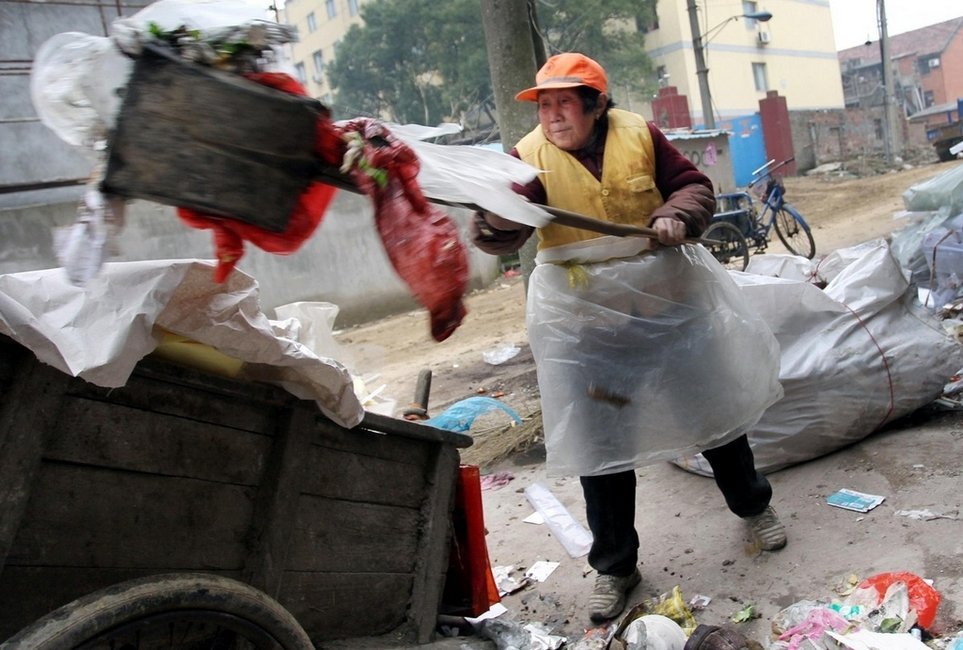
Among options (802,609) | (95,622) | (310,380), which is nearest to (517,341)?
(802,609)

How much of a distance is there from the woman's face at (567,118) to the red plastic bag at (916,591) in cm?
154

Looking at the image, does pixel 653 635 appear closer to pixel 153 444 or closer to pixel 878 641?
pixel 878 641

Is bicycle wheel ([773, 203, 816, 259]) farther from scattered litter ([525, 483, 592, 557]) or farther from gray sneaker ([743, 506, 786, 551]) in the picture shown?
gray sneaker ([743, 506, 786, 551])

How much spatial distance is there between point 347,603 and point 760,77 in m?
34.5

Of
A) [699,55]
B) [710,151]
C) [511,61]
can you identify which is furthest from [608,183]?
[710,151]

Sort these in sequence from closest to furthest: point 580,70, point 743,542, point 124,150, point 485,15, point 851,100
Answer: point 124,150, point 580,70, point 743,542, point 485,15, point 851,100

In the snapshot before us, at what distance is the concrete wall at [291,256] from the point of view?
359 inches

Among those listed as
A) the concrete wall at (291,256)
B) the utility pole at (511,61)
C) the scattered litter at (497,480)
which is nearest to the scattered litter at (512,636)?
the scattered litter at (497,480)

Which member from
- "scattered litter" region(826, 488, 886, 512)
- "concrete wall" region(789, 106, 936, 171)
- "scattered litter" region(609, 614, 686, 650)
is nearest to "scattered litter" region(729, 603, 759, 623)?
"scattered litter" region(609, 614, 686, 650)

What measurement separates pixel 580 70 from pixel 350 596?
1.64 m

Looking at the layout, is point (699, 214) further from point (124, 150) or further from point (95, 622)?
point (95, 622)

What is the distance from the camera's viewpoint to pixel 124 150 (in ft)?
4.46

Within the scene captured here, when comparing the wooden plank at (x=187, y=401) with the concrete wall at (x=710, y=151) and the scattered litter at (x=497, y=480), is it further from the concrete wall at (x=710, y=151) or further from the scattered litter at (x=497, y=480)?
the concrete wall at (x=710, y=151)

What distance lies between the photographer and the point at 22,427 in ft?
4.68
